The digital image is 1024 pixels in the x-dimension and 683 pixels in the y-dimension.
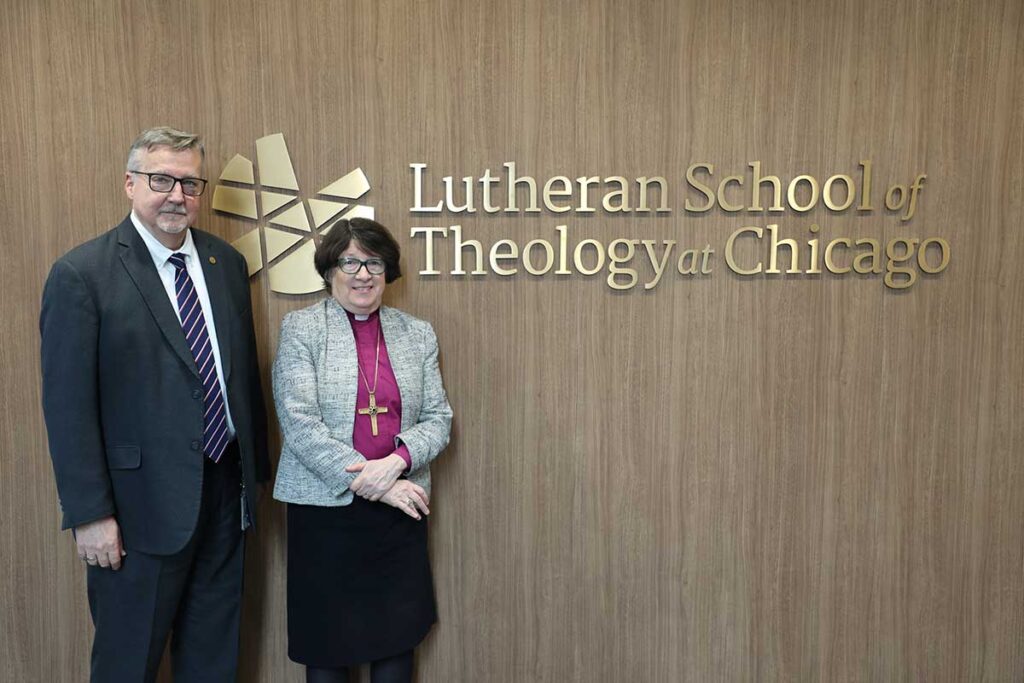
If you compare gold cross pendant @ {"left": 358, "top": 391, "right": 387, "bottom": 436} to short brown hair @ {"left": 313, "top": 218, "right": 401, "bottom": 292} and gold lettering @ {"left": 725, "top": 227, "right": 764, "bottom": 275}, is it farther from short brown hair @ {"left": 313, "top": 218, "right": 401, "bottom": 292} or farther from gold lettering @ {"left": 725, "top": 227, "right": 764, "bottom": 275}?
gold lettering @ {"left": 725, "top": 227, "right": 764, "bottom": 275}

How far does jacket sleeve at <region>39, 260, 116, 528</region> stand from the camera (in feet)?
5.50

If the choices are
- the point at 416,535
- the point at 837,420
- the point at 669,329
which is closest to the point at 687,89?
the point at 669,329

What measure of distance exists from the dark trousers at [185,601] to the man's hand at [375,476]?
42 cm

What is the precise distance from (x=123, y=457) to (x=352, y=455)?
613 mm

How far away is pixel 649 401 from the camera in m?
2.28

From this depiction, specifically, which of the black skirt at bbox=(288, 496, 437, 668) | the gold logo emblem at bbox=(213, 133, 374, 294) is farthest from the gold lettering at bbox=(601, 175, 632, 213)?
the black skirt at bbox=(288, 496, 437, 668)

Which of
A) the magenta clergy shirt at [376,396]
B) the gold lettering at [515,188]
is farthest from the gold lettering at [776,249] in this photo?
the magenta clergy shirt at [376,396]

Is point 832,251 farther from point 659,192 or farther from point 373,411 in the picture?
point 373,411

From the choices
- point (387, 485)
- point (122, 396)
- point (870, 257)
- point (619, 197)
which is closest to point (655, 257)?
point (619, 197)

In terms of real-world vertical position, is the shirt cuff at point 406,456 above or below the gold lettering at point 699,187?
below

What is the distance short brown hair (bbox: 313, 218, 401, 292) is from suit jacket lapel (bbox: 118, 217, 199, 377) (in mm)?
433

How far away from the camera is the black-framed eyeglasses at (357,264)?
191 centimetres

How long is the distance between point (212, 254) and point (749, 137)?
71.7 inches

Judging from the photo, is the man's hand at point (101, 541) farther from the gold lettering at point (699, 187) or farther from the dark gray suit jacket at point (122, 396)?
the gold lettering at point (699, 187)
